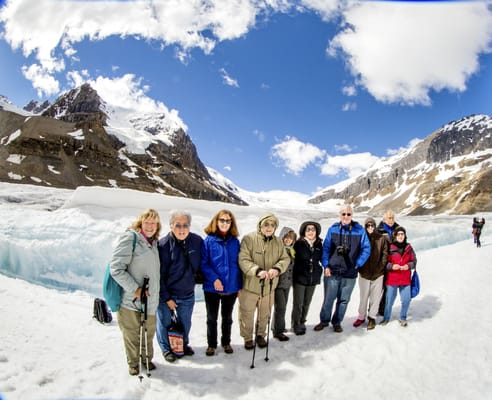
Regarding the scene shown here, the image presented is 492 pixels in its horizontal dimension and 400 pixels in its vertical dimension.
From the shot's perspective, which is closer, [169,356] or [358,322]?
[169,356]

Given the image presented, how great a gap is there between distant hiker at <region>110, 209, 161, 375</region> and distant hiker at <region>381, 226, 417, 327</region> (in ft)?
13.2

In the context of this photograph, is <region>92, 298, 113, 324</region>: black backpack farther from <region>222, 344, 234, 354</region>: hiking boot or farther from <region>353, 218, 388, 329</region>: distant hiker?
<region>353, 218, 388, 329</region>: distant hiker

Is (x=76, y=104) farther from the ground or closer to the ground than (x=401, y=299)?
farther from the ground

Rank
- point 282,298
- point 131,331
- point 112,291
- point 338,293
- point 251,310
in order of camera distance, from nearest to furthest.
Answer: point 112,291
point 131,331
point 251,310
point 282,298
point 338,293

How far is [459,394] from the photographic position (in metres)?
3.54

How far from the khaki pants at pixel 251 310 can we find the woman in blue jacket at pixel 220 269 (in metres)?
0.19

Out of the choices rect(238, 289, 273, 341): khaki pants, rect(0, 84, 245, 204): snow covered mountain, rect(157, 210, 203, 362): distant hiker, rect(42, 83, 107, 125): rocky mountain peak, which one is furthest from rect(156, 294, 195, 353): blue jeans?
rect(42, 83, 107, 125): rocky mountain peak

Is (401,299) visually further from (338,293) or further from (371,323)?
(338,293)

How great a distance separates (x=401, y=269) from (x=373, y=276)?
486mm

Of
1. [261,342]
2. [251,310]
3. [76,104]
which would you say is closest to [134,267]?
[251,310]

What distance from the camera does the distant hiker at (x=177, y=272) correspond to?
420 cm

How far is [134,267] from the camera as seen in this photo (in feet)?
12.4

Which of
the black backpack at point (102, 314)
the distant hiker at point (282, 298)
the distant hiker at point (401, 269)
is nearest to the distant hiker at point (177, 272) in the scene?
the distant hiker at point (282, 298)

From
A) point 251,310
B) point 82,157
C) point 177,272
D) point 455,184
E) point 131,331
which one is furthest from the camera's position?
point 455,184
